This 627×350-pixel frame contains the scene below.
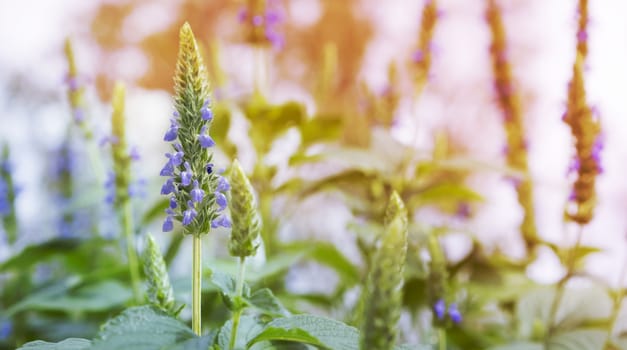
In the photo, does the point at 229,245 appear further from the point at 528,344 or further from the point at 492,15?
the point at 492,15

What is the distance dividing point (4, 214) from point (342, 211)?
3.19 metres

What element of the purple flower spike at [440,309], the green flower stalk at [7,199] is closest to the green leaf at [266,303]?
the purple flower spike at [440,309]

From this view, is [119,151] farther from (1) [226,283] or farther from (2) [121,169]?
(1) [226,283]

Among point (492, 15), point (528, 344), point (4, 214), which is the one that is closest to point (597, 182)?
point (528, 344)

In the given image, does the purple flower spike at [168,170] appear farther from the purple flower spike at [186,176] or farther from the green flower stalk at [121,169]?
the green flower stalk at [121,169]

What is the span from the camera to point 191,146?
2.40 feet

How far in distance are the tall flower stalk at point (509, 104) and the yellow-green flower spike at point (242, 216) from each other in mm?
1315

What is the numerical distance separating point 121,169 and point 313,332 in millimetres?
917

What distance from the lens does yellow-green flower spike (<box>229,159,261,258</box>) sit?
0.69 meters

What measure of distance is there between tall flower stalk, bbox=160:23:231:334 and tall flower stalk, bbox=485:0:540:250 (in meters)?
1.32

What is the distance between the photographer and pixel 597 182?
52.6 inches

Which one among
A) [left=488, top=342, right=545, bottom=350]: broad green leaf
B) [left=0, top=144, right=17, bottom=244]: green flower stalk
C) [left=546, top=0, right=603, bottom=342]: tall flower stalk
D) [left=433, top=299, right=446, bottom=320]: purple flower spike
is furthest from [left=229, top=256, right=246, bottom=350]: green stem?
→ [left=0, top=144, right=17, bottom=244]: green flower stalk

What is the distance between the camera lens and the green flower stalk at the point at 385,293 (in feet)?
1.93

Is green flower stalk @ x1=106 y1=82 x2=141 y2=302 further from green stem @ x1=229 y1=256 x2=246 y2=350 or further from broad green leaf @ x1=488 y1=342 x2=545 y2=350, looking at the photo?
broad green leaf @ x1=488 y1=342 x2=545 y2=350
